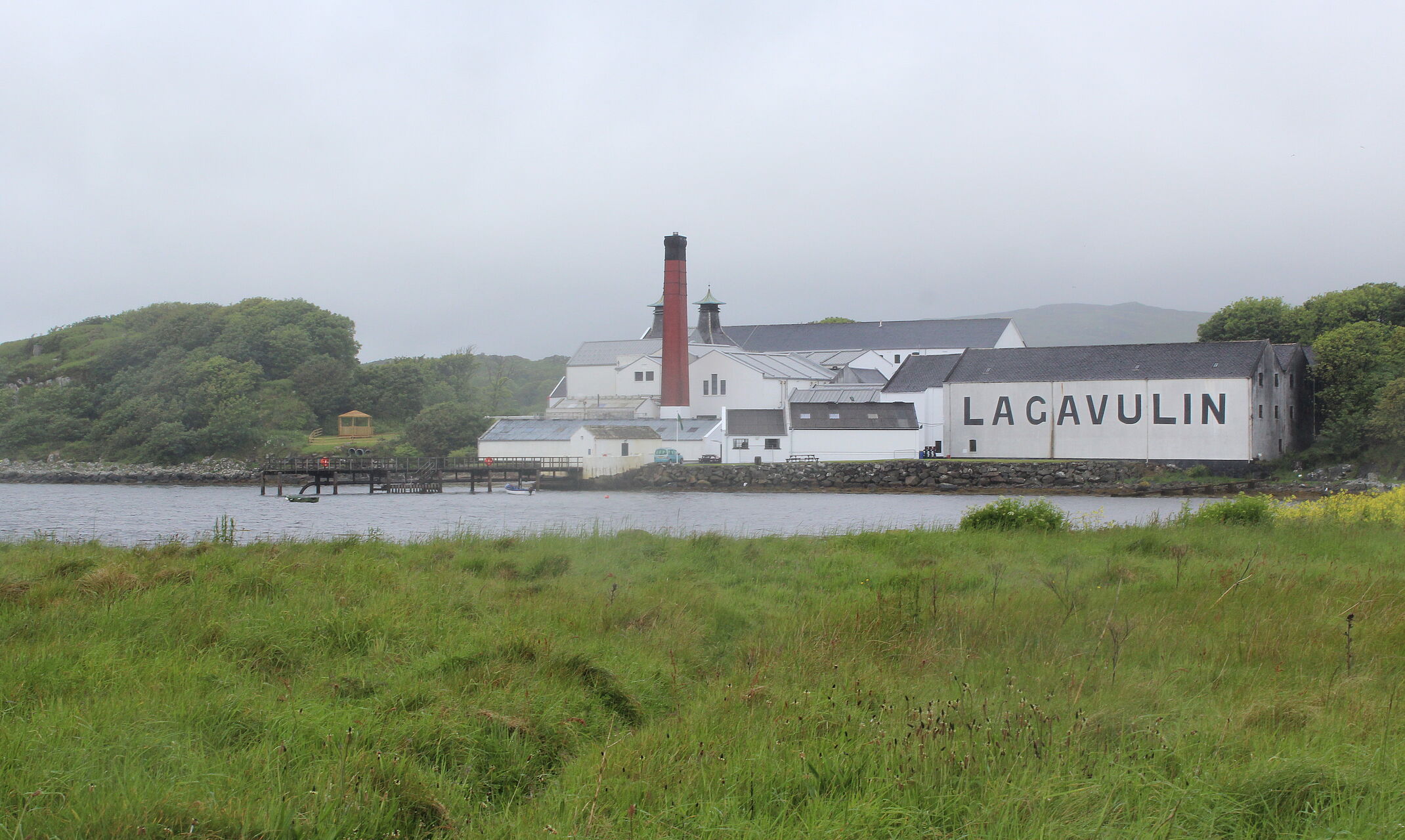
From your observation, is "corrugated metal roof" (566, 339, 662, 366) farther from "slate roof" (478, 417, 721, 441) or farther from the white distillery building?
the white distillery building

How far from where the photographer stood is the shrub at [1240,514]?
14.7m

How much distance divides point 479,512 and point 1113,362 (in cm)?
3181

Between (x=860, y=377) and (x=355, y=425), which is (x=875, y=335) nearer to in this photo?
(x=860, y=377)

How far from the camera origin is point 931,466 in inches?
1951

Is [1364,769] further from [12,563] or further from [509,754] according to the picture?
[12,563]

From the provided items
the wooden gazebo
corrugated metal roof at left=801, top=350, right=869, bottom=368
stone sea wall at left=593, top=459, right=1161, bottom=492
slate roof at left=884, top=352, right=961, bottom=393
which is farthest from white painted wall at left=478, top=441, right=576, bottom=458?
corrugated metal roof at left=801, top=350, right=869, bottom=368

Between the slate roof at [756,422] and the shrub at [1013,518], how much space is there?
38602 millimetres

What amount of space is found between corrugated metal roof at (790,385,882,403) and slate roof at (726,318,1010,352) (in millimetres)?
16768

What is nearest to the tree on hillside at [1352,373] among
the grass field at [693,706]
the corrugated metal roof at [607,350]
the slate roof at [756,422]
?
the slate roof at [756,422]

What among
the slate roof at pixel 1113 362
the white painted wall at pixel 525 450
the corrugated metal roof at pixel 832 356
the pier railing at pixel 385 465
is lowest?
the pier railing at pixel 385 465

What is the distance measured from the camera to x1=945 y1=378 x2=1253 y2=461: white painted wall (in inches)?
1797

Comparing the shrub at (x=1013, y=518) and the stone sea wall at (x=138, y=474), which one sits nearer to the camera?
the shrub at (x=1013, y=518)

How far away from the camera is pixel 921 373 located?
185ft

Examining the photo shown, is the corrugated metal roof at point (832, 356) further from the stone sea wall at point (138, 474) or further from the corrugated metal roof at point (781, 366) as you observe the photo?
the stone sea wall at point (138, 474)
